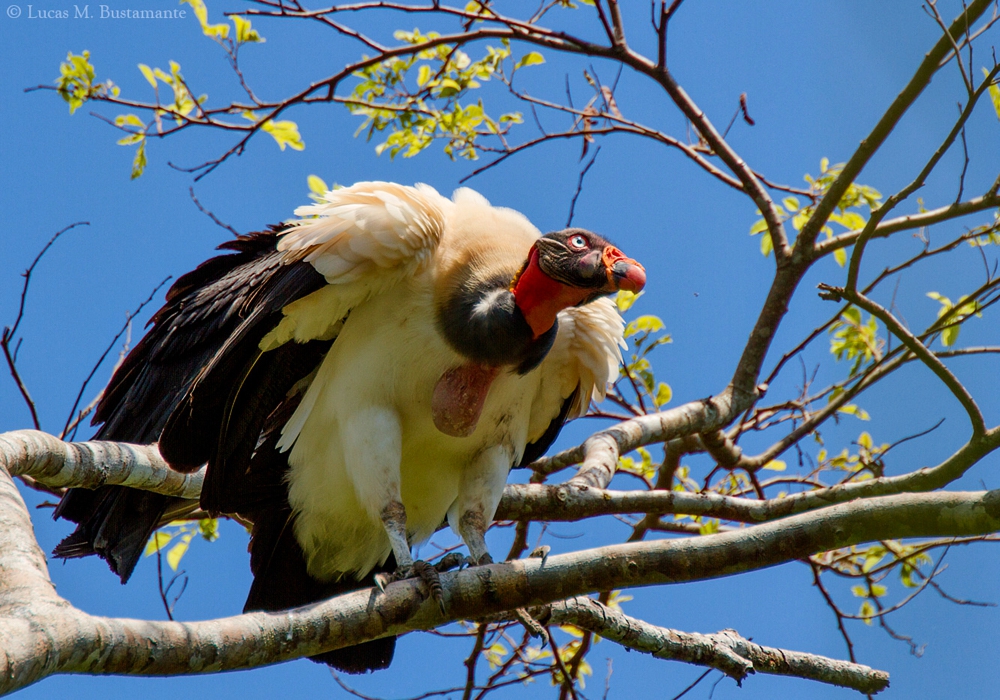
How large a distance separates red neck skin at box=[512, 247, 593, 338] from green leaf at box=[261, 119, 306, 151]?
235 centimetres

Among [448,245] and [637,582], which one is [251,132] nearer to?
[448,245]

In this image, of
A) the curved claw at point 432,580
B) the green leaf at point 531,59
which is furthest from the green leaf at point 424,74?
the curved claw at point 432,580

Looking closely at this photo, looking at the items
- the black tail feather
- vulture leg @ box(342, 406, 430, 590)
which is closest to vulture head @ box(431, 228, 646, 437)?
vulture leg @ box(342, 406, 430, 590)

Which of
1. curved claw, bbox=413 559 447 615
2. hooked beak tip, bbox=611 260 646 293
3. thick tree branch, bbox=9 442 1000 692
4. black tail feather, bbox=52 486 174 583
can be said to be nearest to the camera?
thick tree branch, bbox=9 442 1000 692

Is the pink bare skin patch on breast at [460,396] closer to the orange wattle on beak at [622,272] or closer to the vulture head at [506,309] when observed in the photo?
the vulture head at [506,309]

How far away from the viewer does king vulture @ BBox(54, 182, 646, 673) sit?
4164 mm

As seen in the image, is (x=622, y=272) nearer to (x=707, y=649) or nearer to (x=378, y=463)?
(x=378, y=463)

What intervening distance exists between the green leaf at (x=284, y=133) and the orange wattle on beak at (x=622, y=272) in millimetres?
2571

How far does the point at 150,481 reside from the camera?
14.3 feet

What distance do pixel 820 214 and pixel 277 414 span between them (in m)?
3.28

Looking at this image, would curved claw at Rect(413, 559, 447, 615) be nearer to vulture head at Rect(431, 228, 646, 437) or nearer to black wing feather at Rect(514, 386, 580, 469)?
vulture head at Rect(431, 228, 646, 437)

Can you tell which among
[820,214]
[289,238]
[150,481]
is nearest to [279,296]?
[289,238]

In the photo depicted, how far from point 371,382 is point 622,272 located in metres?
1.32

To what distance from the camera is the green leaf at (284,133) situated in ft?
19.0
